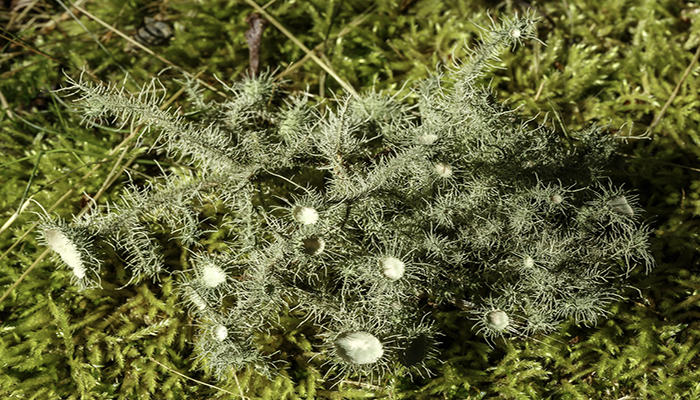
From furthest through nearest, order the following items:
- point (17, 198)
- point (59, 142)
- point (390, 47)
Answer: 1. point (390, 47)
2. point (59, 142)
3. point (17, 198)

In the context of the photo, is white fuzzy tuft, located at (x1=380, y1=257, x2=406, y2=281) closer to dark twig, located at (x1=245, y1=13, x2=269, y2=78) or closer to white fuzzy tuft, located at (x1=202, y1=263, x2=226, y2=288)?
white fuzzy tuft, located at (x1=202, y1=263, x2=226, y2=288)

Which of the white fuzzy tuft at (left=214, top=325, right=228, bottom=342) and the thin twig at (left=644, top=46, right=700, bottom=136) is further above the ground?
the thin twig at (left=644, top=46, right=700, bottom=136)

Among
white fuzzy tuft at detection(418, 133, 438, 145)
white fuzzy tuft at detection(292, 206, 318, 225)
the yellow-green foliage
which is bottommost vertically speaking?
the yellow-green foliage

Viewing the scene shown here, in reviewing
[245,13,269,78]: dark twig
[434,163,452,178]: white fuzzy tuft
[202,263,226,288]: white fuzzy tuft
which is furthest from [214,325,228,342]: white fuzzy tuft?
[245,13,269,78]: dark twig

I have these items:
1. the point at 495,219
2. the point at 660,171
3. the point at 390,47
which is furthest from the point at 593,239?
the point at 390,47

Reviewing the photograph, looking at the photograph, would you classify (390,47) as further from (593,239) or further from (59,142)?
(59,142)

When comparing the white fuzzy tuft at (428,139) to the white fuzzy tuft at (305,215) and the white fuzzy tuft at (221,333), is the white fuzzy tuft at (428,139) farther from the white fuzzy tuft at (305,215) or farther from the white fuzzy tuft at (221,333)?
the white fuzzy tuft at (221,333)
